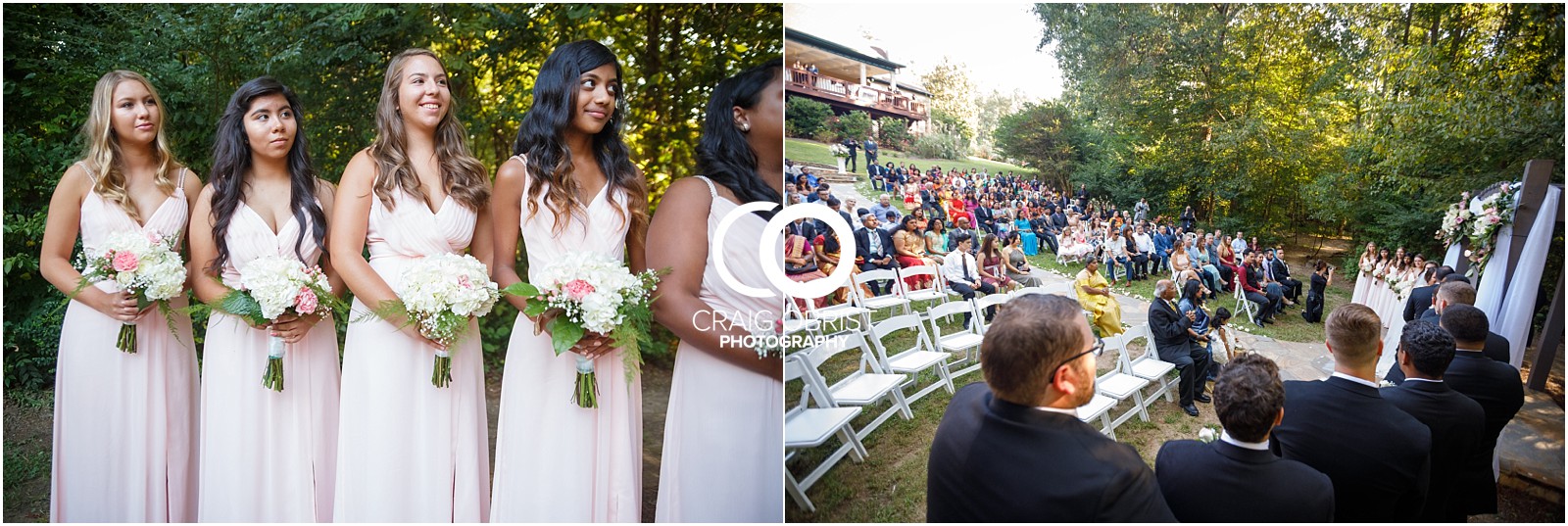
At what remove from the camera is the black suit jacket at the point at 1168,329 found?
149 inches

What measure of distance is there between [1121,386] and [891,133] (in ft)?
4.95

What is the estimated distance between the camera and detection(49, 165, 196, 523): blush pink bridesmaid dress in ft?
12.7

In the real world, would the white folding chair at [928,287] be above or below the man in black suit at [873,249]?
below

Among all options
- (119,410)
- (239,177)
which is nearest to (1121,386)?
(239,177)

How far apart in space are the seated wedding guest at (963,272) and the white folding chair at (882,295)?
0.78 feet

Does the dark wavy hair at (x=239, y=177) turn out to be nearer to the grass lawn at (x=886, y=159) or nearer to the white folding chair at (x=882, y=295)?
the grass lawn at (x=886, y=159)

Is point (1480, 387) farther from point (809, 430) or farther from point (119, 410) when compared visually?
point (119, 410)

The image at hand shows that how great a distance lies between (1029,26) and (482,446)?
3.16m

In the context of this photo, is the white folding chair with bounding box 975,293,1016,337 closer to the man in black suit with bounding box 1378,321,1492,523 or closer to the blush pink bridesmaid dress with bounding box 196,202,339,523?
the man in black suit with bounding box 1378,321,1492,523

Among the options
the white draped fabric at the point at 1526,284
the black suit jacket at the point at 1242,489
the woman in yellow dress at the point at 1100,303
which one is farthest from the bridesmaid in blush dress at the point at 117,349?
the white draped fabric at the point at 1526,284

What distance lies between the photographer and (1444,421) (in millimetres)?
3432

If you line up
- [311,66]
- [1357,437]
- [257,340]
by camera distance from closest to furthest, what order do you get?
[1357,437]
[257,340]
[311,66]

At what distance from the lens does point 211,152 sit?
3.95m

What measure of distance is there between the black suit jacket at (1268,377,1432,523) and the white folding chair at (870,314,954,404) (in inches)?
52.0
